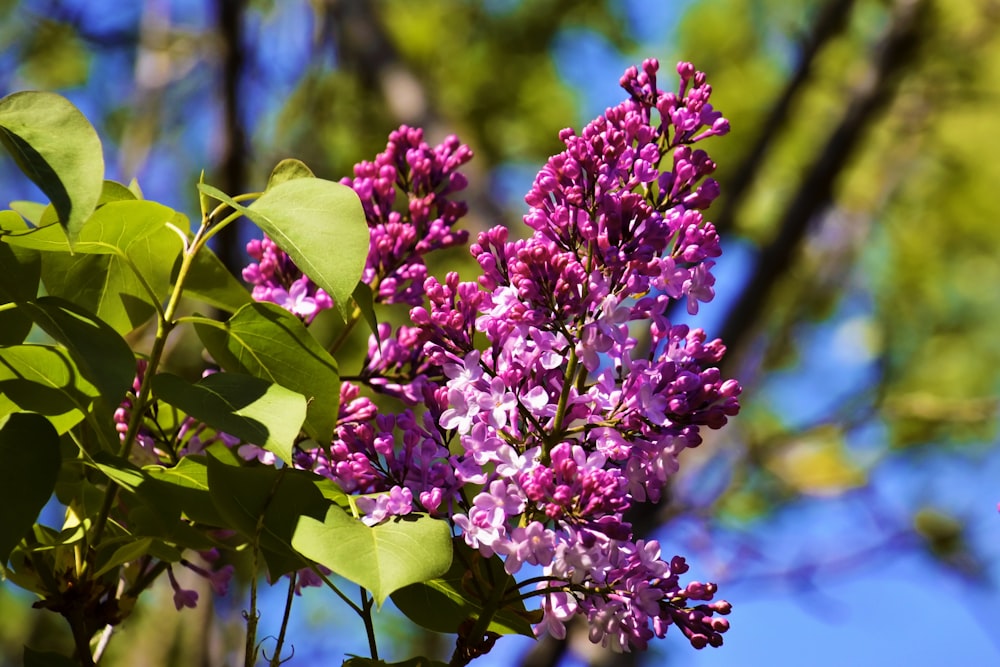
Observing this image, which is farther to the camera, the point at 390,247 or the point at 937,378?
the point at 937,378

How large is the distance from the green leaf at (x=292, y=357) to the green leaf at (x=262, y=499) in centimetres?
5

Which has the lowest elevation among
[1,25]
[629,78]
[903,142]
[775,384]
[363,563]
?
[363,563]

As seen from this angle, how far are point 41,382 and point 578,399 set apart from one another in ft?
0.72

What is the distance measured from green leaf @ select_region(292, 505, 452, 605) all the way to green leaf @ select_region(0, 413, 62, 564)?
0.09 metres

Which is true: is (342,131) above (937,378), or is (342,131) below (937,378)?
below

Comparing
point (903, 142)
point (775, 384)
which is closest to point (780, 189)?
point (903, 142)

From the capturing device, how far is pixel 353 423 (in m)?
0.49

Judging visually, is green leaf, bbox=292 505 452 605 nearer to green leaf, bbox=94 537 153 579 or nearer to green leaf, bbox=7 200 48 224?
green leaf, bbox=94 537 153 579

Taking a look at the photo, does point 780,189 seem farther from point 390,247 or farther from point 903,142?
point 390,247

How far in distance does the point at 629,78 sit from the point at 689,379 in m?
0.17

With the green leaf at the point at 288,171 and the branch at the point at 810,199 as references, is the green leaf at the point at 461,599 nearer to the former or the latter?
the green leaf at the point at 288,171

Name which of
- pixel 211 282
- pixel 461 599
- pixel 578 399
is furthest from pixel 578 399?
pixel 211 282

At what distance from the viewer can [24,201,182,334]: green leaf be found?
18.5 inches

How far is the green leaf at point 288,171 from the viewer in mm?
506
